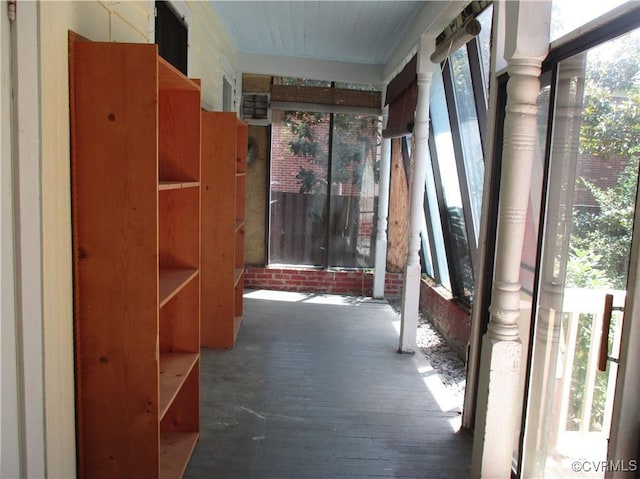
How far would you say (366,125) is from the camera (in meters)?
6.79

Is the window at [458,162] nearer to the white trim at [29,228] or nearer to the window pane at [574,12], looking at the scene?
the window pane at [574,12]

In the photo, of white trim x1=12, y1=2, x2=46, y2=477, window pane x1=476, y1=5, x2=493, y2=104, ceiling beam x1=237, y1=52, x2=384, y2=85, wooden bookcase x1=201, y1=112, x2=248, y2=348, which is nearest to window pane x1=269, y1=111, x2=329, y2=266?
ceiling beam x1=237, y1=52, x2=384, y2=85

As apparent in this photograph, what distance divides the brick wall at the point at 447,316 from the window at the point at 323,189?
4.21ft

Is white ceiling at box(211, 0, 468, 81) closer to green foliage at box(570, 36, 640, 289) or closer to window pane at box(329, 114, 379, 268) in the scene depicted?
window pane at box(329, 114, 379, 268)

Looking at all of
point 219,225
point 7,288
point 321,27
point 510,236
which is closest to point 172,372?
point 7,288

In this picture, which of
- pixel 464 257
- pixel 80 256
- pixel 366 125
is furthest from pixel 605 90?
pixel 366 125

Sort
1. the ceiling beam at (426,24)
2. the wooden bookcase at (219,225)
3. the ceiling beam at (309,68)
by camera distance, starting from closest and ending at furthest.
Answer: the ceiling beam at (426,24) → the wooden bookcase at (219,225) → the ceiling beam at (309,68)

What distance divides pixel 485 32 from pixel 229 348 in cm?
325

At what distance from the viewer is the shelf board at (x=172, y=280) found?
206cm

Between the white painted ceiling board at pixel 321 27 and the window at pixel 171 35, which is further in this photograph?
the white painted ceiling board at pixel 321 27

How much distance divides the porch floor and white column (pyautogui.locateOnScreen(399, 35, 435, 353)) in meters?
0.29

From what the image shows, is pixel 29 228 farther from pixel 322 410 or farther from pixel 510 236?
pixel 322 410

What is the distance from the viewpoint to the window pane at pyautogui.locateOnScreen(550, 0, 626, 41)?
1.92m

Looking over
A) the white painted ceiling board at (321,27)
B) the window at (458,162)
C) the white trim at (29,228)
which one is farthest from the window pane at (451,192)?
the white trim at (29,228)
